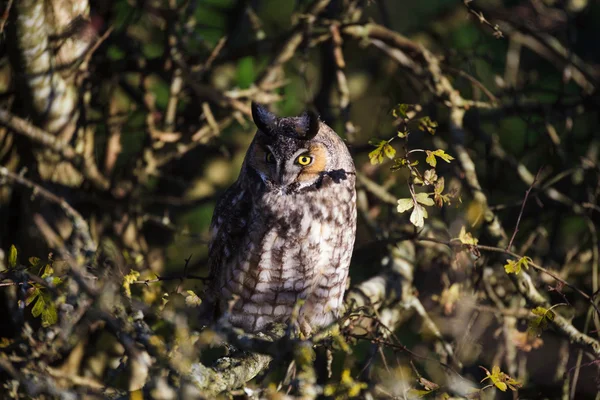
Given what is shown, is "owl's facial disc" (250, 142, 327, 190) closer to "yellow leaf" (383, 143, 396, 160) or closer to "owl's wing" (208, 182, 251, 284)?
"owl's wing" (208, 182, 251, 284)

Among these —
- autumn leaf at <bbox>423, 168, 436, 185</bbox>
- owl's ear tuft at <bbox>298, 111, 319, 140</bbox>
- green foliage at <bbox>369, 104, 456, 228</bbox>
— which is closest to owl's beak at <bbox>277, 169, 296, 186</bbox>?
owl's ear tuft at <bbox>298, 111, 319, 140</bbox>

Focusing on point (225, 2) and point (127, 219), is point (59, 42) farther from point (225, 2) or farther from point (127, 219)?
point (225, 2)

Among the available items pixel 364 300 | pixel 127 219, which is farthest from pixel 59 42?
pixel 364 300

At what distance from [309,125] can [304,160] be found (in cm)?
14

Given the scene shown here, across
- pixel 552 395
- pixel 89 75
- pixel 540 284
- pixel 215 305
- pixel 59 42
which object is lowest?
pixel 552 395

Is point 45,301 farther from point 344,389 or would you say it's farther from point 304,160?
point 304,160

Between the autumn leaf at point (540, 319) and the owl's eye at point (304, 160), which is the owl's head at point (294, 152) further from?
the autumn leaf at point (540, 319)

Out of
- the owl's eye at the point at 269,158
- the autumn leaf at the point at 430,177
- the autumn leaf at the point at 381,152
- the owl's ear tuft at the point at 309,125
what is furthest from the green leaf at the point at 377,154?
the owl's eye at the point at 269,158

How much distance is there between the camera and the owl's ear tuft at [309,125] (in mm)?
1957

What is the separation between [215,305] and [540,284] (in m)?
1.28

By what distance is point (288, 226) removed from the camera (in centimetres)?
211

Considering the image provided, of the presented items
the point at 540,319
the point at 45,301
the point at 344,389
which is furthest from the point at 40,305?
the point at 540,319

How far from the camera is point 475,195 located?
231 cm

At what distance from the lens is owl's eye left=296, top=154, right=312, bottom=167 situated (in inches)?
80.0
